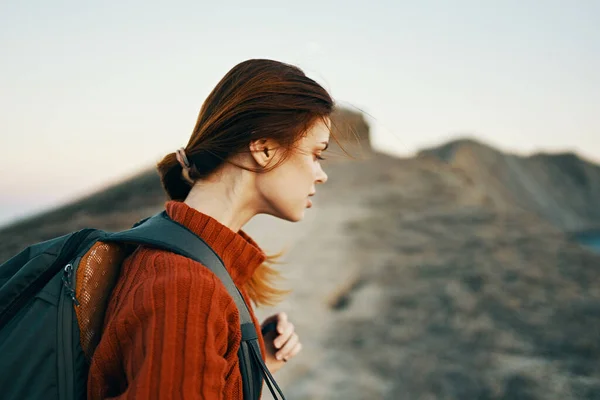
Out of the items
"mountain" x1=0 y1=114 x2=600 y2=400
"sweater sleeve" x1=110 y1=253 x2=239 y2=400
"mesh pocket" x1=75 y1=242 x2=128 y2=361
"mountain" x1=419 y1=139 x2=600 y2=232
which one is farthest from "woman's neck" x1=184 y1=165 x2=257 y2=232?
"mountain" x1=419 y1=139 x2=600 y2=232

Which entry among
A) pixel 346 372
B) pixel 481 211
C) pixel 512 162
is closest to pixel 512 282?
pixel 346 372

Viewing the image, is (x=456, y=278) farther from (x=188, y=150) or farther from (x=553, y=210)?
(x=553, y=210)

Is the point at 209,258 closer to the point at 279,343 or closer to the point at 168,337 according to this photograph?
the point at 168,337

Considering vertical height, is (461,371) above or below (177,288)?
below

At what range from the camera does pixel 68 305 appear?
50.4 inches

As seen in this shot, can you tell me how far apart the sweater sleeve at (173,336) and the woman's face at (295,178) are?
1.43 feet

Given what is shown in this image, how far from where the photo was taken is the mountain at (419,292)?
224 inches

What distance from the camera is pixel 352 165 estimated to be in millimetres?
16766

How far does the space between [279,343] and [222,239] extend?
592 mm

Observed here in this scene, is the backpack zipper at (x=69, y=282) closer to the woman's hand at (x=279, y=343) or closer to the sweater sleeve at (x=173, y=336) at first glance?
the sweater sleeve at (x=173, y=336)

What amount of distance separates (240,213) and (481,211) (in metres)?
11.2

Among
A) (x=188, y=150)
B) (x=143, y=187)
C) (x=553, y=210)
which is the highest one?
(x=143, y=187)

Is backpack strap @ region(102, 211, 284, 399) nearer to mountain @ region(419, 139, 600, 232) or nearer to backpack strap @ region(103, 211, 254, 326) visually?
backpack strap @ region(103, 211, 254, 326)

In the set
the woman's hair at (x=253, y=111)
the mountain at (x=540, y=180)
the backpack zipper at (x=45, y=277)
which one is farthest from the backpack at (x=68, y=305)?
the mountain at (x=540, y=180)
